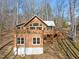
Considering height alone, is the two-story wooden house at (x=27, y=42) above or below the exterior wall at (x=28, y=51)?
above

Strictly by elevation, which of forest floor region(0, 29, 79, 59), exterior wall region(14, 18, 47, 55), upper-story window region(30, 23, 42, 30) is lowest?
forest floor region(0, 29, 79, 59)

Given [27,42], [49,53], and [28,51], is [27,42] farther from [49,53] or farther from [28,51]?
[49,53]

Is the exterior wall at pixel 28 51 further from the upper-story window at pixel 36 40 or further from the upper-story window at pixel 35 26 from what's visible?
the upper-story window at pixel 35 26


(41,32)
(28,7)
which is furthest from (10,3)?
(41,32)

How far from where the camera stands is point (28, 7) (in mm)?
57969

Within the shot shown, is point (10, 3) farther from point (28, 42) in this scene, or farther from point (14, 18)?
point (28, 42)

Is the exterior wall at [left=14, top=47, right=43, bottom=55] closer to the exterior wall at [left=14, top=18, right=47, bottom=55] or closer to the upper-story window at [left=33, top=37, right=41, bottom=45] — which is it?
the exterior wall at [left=14, top=18, right=47, bottom=55]

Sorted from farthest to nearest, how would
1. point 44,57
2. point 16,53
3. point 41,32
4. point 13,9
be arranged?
point 13,9 → point 41,32 → point 16,53 → point 44,57

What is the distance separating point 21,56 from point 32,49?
Answer: 85.0 inches

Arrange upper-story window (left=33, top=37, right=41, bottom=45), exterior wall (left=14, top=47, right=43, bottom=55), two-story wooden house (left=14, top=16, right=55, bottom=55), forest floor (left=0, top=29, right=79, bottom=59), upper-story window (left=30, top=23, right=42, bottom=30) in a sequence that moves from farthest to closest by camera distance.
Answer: upper-story window (left=30, top=23, right=42, bottom=30) → upper-story window (left=33, top=37, right=41, bottom=45) → two-story wooden house (left=14, top=16, right=55, bottom=55) → exterior wall (left=14, top=47, right=43, bottom=55) → forest floor (left=0, top=29, right=79, bottom=59)

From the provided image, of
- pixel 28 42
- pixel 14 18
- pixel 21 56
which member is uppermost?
pixel 14 18

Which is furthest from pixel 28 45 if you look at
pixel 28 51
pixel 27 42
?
pixel 28 51

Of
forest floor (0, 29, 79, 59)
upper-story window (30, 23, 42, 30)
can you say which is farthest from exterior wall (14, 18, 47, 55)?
upper-story window (30, 23, 42, 30)

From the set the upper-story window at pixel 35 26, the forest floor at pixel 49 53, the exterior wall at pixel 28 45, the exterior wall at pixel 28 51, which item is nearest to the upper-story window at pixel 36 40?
the exterior wall at pixel 28 45
